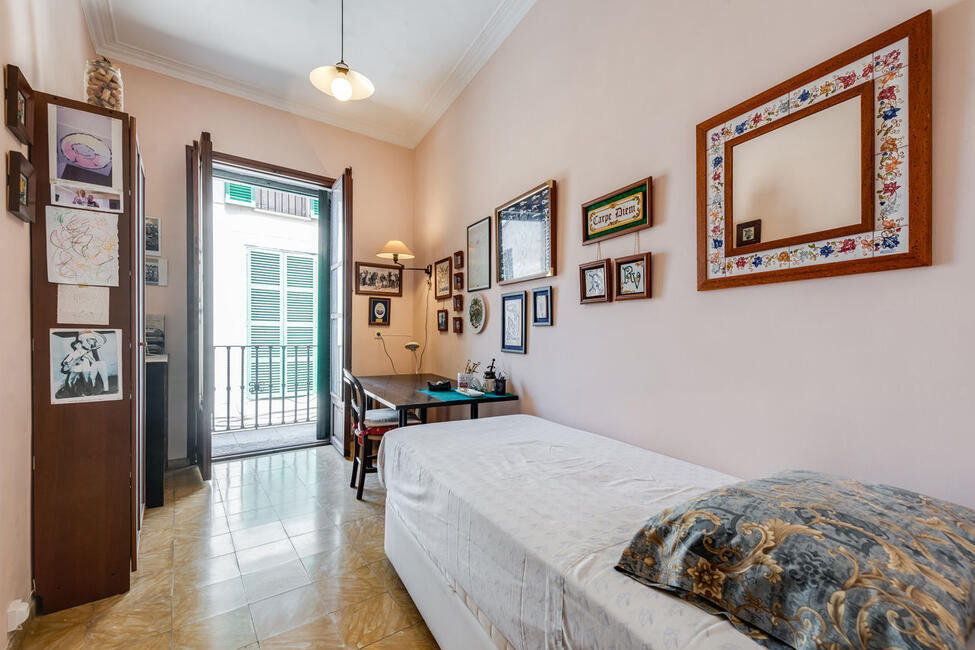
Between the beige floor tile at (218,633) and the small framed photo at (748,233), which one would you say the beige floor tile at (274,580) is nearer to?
the beige floor tile at (218,633)

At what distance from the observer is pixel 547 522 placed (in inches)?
42.9

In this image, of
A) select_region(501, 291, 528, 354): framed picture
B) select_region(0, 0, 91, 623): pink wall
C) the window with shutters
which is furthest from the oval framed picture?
the window with shutters

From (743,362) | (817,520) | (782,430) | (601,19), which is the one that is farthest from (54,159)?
(782,430)

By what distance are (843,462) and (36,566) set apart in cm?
298

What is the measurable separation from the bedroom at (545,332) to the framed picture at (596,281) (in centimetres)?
2

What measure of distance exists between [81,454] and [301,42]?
3043mm

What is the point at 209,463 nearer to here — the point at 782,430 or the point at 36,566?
the point at 36,566

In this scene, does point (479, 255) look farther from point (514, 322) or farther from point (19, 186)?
point (19, 186)

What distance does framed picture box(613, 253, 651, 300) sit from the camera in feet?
6.02

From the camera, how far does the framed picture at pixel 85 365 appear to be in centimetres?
166

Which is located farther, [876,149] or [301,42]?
[301,42]

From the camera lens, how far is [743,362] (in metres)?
1.50

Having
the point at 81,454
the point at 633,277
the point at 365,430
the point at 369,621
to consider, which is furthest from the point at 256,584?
the point at 633,277

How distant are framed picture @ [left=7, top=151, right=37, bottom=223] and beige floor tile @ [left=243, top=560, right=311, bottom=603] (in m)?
1.73
